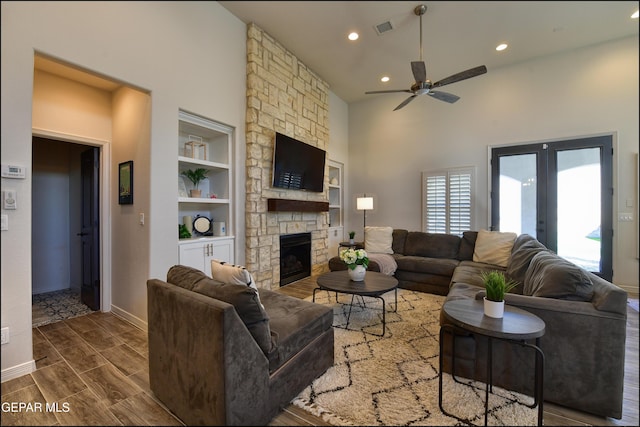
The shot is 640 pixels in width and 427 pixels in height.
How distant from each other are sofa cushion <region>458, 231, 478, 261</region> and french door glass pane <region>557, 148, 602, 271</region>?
1417 millimetres

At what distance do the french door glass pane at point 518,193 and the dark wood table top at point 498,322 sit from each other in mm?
3651

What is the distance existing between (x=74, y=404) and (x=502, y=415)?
8.53ft

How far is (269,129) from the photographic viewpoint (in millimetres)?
3891

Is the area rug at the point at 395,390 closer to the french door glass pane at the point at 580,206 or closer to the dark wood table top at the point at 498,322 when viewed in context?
the dark wood table top at the point at 498,322

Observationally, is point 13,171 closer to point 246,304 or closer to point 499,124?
point 246,304

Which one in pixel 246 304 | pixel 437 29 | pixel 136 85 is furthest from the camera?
pixel 437 29

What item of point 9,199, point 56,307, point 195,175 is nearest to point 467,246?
point 195,175

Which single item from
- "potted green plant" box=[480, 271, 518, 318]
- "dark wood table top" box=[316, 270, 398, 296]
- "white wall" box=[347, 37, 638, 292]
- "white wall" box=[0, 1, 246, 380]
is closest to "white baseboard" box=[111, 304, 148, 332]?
"white wall" box=[0, 1, 246, 380]

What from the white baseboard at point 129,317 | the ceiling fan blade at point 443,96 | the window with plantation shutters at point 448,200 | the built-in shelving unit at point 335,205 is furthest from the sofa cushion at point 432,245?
the white baseboard at point 129,317

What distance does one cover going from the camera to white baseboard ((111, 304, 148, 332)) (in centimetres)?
273

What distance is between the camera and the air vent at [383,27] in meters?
3.36

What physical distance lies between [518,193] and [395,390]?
4457mm

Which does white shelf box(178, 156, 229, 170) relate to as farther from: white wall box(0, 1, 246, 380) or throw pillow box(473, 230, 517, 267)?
throw pillow box(473, 230, 517, 267)

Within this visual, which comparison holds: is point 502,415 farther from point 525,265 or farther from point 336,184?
point 336,184
